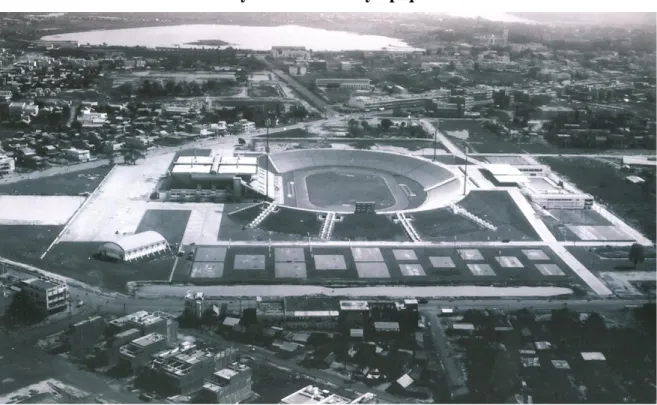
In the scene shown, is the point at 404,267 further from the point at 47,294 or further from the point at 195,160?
the point at 195,160

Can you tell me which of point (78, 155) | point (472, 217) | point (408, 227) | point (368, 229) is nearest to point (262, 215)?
point (368, 229)

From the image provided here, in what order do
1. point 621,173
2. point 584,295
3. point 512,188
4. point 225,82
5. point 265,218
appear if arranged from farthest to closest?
point 225,82, point 621,173, point 512,188, point 265,218, point 584,295

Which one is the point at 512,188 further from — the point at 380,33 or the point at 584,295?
the point at 380,33

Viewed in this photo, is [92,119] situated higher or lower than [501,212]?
higher

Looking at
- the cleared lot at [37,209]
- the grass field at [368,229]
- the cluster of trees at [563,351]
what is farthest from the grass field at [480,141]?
the cluster of trees at [563,351]

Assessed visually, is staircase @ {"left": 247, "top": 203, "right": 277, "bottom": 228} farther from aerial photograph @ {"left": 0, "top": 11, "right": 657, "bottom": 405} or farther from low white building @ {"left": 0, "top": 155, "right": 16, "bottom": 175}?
low white building @ {"left": 0, "top": 155, "right": 16, "bottom": 175}

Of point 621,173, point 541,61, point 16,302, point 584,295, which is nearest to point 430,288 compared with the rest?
point 584,295
